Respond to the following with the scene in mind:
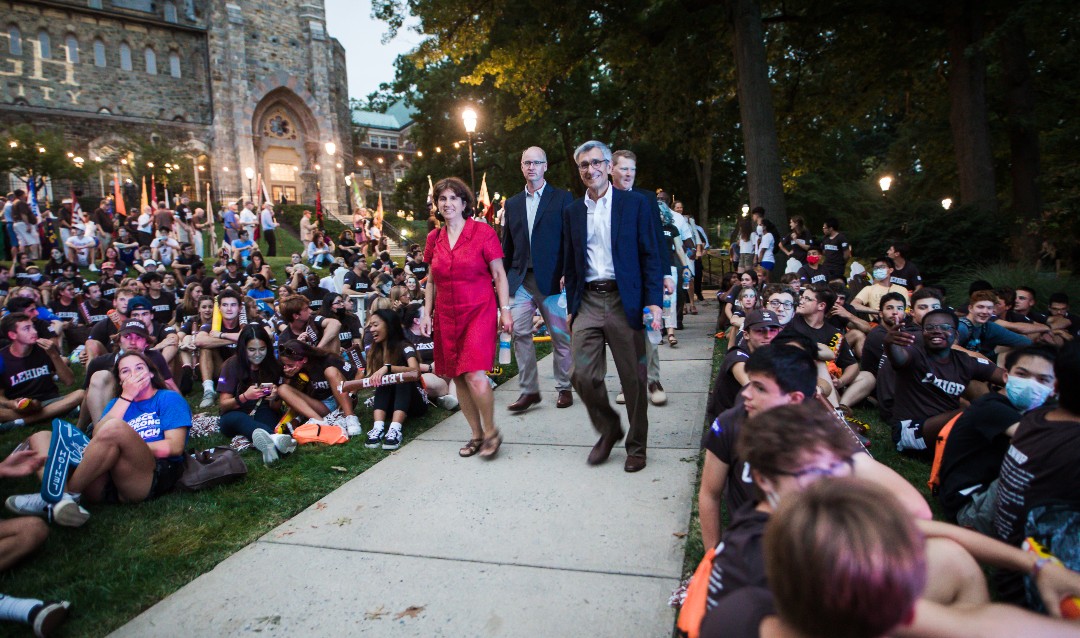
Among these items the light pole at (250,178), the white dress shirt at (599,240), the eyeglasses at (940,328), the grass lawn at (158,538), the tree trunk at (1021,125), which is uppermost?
the light pole at (250,178)

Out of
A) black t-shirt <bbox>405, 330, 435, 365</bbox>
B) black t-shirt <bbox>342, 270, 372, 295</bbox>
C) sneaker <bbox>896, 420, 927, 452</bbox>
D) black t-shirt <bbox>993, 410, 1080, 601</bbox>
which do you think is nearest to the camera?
black t-shirt <bbox>993, 410, 1080, 601</bbox>

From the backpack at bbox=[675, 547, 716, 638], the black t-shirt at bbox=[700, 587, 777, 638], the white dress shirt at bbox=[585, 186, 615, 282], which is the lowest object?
the backpack at bbox=[675, 547, 716, 638]

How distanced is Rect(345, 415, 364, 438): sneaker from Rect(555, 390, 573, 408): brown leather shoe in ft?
6.04

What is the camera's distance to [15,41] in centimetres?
3950

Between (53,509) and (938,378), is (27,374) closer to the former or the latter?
(53,509)

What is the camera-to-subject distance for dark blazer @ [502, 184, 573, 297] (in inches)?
212

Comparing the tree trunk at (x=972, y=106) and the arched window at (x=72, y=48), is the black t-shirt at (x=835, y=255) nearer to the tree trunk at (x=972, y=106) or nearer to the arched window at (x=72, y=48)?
the tree trunk at (x=972, y=106)

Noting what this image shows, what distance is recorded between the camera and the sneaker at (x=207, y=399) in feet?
24.5

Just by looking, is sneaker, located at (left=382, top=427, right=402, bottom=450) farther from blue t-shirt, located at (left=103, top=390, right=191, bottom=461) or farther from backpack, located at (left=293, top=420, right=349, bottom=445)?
blue t-shirt, located at (left=103, top=390, right=191, bottom=461)

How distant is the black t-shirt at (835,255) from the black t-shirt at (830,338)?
181 inches

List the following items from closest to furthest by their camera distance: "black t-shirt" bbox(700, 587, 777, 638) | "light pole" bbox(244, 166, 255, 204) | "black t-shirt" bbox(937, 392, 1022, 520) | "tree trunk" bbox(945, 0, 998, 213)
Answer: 1. "black t-shirt" bbox(700, 587, 777, 638)
2. "black t-shirt" bbox(937, 392, 1022, 520)
3. "tree trunk" bbox(945, 0, 998, 213)
4. "light pole" bbox(244, 166, 255, 204)

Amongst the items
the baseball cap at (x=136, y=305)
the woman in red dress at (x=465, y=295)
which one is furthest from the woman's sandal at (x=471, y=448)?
the baseball cap at (x=136, y=305)

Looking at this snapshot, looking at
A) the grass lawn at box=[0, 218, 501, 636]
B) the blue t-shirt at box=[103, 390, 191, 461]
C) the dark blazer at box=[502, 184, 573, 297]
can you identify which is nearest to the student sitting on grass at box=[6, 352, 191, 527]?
the blue t-shirt at box=[103, 390, 191, 461]

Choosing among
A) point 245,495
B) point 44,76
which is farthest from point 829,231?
point 44,76
